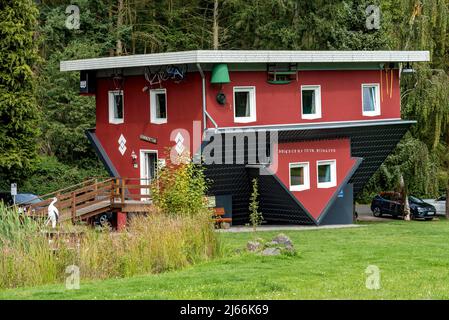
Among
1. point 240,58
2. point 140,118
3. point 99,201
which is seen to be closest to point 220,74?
point 240,58

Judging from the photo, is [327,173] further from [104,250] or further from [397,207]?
[104,250]

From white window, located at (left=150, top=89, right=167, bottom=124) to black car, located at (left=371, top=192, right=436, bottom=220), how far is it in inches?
661

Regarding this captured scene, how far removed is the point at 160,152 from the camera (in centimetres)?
3519

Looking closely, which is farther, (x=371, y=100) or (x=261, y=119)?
(x=371, y=100)

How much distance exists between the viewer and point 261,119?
34562 millimetres

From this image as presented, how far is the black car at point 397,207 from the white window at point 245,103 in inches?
628

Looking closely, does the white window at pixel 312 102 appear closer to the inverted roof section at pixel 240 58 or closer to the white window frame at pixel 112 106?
the inverted roof section at pixel 240 58

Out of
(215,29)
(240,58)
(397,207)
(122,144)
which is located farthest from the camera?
(215,29)

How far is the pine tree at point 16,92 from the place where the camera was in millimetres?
41906

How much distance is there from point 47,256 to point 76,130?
96.4ft

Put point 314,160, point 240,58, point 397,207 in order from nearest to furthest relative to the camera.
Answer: point 240,58, point 314,160, point 397,207

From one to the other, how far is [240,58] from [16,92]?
1300 centimetres
